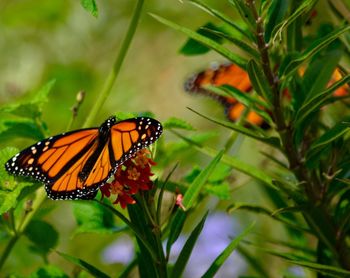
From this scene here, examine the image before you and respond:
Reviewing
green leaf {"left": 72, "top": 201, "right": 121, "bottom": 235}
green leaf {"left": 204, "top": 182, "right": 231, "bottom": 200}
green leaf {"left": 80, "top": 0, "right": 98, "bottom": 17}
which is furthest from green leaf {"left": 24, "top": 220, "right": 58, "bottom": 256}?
green leaf {"left": 80, "top": 0, "right": 98, "bottom": 17}

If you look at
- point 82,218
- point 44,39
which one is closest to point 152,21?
point 44,39

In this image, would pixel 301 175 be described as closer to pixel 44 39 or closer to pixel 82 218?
pixel 82 218

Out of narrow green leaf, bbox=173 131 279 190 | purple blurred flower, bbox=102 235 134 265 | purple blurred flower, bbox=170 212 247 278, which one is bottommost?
purple blurred flower, bbox=102 235 134 265

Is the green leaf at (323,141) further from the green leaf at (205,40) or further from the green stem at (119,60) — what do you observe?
the green stem at (119,60)

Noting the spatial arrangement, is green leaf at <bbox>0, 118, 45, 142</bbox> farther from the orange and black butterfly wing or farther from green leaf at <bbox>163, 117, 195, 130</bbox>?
green leaf at <bbox>163, 117, 195, 130</bbox>

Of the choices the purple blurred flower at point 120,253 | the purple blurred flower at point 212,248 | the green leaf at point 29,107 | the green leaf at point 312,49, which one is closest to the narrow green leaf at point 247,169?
the green leaf at point 312,49

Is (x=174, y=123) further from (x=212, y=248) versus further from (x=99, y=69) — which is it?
(x=99, y=69)
